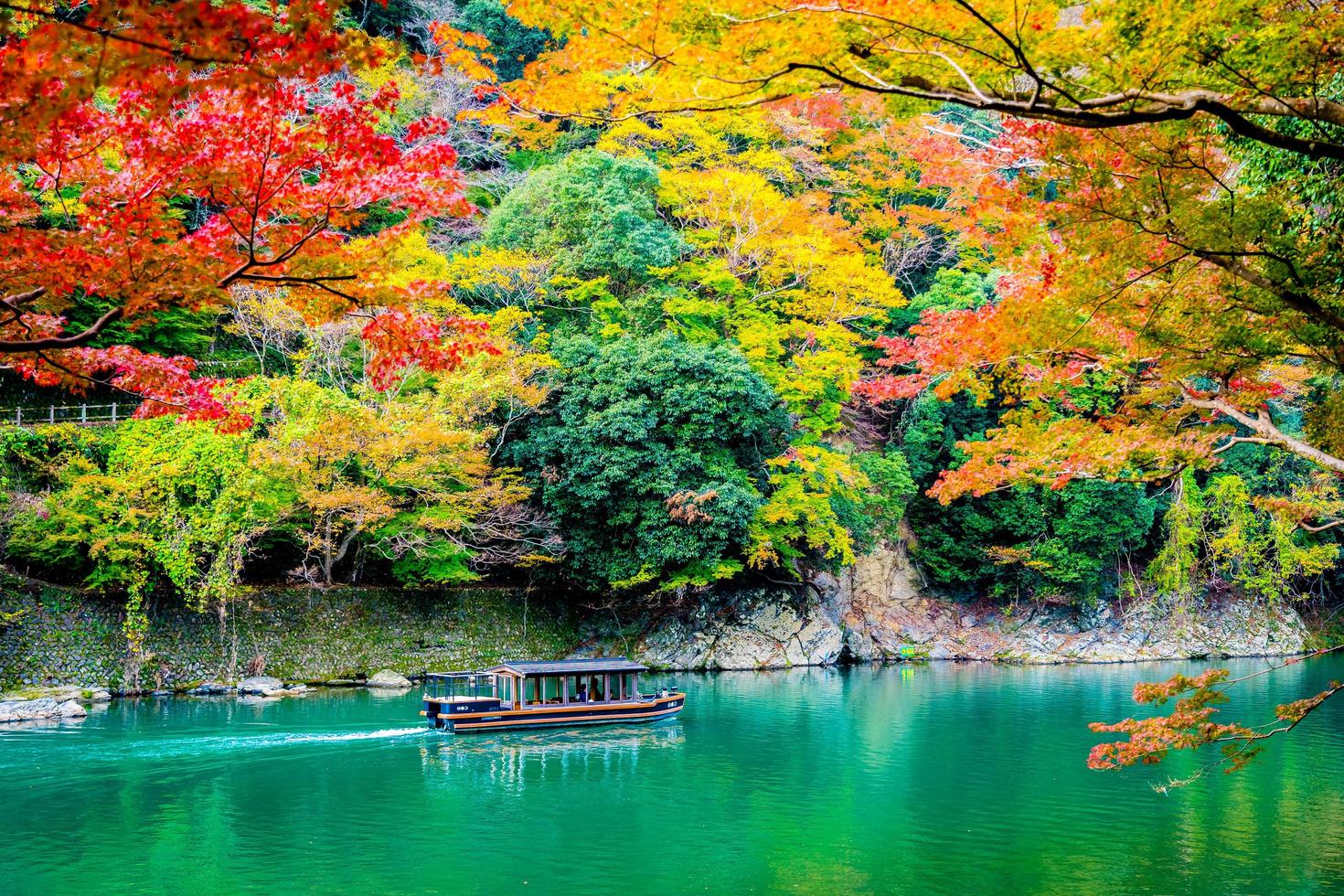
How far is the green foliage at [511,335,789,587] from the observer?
23266mm

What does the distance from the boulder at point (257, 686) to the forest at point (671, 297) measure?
1.95 metres

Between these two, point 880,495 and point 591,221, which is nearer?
point 591,221

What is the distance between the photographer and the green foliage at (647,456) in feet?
76.3

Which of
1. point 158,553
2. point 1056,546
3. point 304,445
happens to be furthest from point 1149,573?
point 158,553

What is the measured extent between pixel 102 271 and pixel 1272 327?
25.4 feet

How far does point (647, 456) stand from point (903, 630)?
34.5 feet

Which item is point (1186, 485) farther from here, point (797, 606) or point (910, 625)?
point (797, 606)

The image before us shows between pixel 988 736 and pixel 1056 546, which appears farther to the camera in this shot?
pixel 1056 546

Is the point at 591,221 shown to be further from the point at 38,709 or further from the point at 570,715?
the point at 38,709

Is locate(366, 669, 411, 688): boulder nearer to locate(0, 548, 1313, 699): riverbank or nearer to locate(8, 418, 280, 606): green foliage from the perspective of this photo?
locate(0, 548, 1313, 699): riverbank

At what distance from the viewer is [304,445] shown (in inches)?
792

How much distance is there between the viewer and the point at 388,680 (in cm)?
2192

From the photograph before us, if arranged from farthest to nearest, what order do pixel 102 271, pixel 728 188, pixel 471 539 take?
pixel 728 188 < pixel 471 539 < pixel 102 271

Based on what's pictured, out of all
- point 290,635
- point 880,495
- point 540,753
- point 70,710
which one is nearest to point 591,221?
point 880,495
